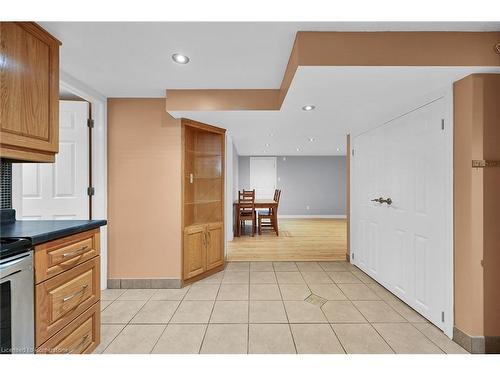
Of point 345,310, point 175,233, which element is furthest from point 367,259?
point 175,233

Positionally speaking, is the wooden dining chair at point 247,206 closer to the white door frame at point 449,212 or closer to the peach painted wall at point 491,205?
the white door frame at point 449,212

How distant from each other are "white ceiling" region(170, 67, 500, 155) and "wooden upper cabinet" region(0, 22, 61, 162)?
1121 mm

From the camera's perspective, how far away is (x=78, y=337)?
1.43 m

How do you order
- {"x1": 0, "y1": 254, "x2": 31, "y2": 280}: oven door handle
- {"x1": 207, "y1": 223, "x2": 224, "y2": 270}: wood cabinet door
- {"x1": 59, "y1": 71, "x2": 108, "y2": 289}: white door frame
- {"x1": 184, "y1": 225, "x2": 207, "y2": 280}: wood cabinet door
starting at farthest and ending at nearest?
{"x1": 207, "y1": 223, "x2": 224, "y2": 270}: wood cabinet door → {"x1": 184, "y1": 225, "x2": 207, "y2": 280}: wood cabinet door → {"x1": 59, "y1": 71, "x2": 108, "y2": 289}: white door frame → {"x1": 0, "y1": 254, "x2": 31, "y2": 280}: oven door handle

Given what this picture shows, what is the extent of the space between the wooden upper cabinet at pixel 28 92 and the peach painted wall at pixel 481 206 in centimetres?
282

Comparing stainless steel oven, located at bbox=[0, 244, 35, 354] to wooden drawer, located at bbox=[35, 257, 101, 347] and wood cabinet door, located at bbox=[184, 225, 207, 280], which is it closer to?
wooden drawer, located at bbox=[35, 257, 101, 347]

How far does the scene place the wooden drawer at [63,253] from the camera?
1.17m

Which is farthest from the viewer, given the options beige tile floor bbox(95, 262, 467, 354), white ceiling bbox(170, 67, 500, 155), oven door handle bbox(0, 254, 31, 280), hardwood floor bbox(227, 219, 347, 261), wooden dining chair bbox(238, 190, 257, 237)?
wooden dining chair bbox(238, 190, 257, 237)

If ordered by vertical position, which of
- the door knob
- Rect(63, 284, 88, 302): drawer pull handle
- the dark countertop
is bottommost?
Rect(63, 284, 88, 302): drawer pull handle

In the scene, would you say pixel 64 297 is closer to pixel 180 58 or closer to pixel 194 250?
pixel 194 250

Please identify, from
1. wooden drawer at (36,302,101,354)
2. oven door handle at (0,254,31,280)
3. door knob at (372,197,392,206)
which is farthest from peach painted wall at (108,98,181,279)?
door knob at (372,197,392,206)

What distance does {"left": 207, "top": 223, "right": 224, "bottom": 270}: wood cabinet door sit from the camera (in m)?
2.99

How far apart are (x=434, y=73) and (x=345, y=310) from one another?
2035 mm

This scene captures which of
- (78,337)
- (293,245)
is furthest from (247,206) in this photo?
(78,337)
